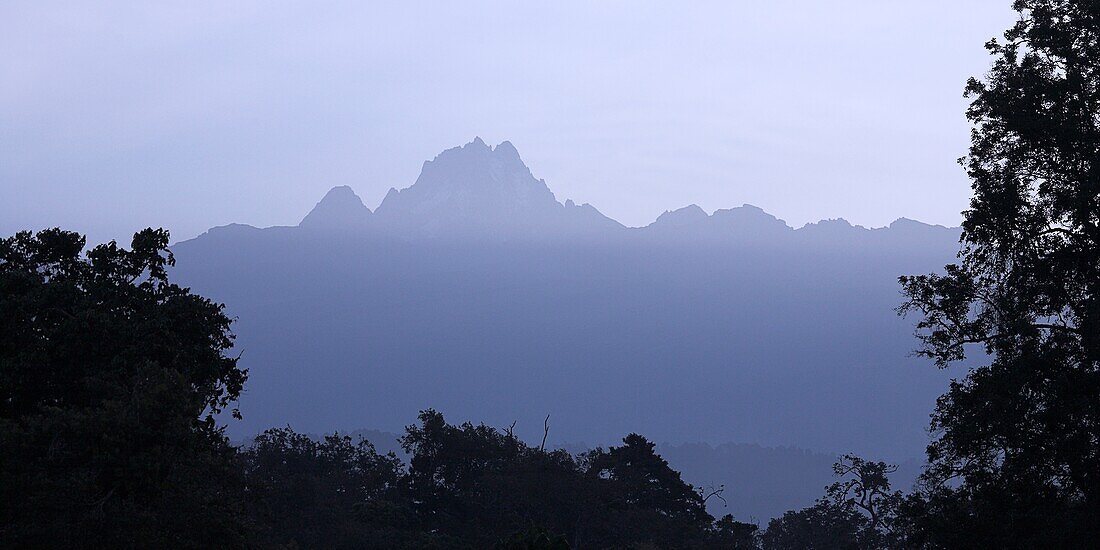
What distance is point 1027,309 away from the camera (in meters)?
18.5

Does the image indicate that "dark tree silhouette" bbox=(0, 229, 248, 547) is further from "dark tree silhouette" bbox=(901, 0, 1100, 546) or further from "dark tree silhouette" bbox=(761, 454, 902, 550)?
"dark tree silhouette" bbox=(761, 454, 902, 550)

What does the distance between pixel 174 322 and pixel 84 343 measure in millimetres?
1959

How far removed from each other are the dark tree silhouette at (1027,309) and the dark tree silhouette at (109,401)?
47.4ft

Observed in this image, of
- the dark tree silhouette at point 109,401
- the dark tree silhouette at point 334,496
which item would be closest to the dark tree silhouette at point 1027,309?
the dark tree silhouette at point 109,401

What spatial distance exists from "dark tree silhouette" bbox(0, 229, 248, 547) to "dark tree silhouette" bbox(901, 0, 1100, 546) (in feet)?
47.4

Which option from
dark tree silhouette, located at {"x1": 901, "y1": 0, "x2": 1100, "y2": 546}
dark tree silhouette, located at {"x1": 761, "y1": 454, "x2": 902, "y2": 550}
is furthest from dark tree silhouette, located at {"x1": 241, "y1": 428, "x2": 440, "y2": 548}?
dark tree silhouette, located at {"x1": 901, "y1": 0, "x2": 1100, "y2": 546}

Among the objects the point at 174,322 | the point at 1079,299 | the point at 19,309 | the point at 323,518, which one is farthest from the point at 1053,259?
the point at 323,518

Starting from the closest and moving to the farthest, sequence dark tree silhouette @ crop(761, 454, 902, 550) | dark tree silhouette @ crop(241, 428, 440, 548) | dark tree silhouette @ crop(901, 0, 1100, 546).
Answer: dark tree silhouette @ crop(901, 0, 1100, 546) → dark tree silhouette @ crop(241, 428, 440, 548) → dark tree silhouette @ crop(761, 454, 902, 550)

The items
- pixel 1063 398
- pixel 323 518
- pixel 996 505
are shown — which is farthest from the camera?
pixel 323 518

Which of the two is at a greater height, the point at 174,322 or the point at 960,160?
the point at 960,160

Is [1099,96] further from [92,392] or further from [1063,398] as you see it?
[92,392]

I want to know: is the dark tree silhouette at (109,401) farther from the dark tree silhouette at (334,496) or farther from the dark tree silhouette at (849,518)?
the dark tree silhouette at (849,518)

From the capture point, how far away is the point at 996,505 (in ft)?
58.5

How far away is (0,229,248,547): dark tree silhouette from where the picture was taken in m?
16.8
